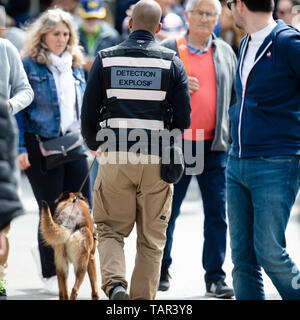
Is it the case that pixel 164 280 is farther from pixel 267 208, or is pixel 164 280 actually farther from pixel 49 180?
pixel 267 208

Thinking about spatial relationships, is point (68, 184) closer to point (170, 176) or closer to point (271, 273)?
point (170, 176)

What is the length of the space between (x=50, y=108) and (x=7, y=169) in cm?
318

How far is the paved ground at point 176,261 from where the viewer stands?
5973mm

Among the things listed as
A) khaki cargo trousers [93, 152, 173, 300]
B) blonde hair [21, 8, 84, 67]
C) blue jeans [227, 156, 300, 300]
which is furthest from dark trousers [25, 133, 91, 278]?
blue jeans [227, 156, 300, 300]

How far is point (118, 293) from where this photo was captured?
480cm

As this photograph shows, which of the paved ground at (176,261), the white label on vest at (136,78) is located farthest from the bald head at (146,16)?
the paved ground at (176,261)

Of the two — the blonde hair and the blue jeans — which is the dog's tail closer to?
the blue jeans

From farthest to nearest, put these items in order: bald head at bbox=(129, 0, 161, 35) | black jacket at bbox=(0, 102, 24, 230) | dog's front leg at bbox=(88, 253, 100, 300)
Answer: dog's front leg at bbox=(88, 253, 100, 300) → bald head at bbox=(129, 0, 161, 35) → black jacket at bbox=(0, 102, 24, 230)

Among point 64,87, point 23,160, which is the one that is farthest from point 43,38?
point 23,160

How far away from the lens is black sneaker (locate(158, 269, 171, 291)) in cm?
610

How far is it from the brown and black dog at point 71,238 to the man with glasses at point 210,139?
0.97m

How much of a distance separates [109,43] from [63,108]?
7.35 feet
